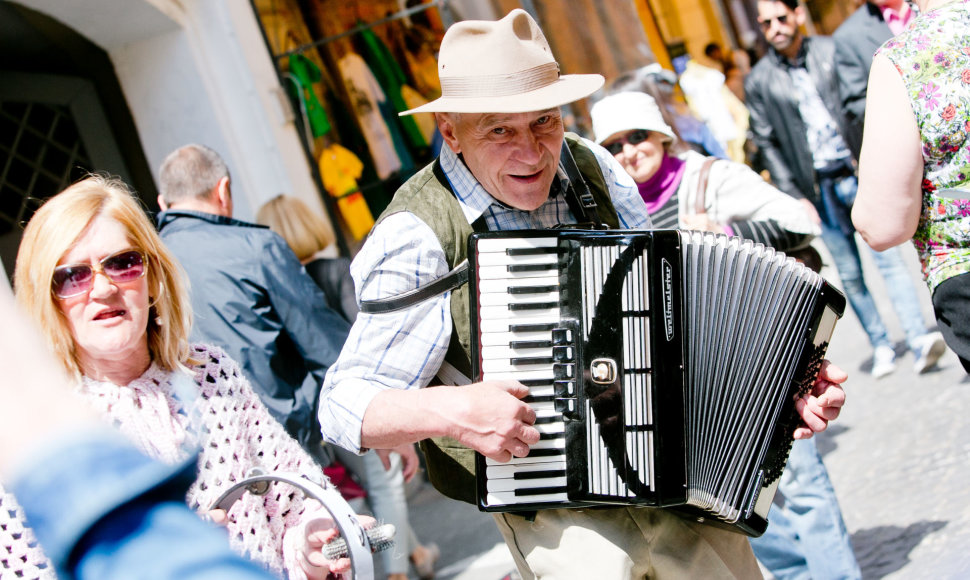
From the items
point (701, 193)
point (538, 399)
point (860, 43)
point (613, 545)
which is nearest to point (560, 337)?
point (538, 399)

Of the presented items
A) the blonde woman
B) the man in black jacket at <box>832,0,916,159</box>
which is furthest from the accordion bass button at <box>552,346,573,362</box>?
the man in black jacket at <box>832,0,916,159</box>

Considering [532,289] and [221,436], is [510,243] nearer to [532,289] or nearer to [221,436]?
[532,289]

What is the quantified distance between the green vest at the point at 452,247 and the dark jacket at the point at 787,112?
3.46 m

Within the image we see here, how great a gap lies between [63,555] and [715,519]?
1683 millimetres

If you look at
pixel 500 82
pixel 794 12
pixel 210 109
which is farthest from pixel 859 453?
pixel 210 109

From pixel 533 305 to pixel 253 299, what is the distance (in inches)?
74.1

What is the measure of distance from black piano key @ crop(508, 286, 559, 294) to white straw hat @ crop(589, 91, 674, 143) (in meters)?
1.70

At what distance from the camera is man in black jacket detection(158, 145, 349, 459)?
358cm

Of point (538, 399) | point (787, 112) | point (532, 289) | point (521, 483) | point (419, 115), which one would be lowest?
point (521, 483)

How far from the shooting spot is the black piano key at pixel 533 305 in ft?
6.48

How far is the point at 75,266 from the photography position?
217 centimetres

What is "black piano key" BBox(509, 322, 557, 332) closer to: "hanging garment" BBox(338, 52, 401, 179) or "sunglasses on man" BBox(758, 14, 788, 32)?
"sunglasses on man" BBox(758, 14, 788, 32)

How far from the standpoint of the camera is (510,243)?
196 cm

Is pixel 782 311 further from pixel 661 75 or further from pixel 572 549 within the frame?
pixel 661 75
